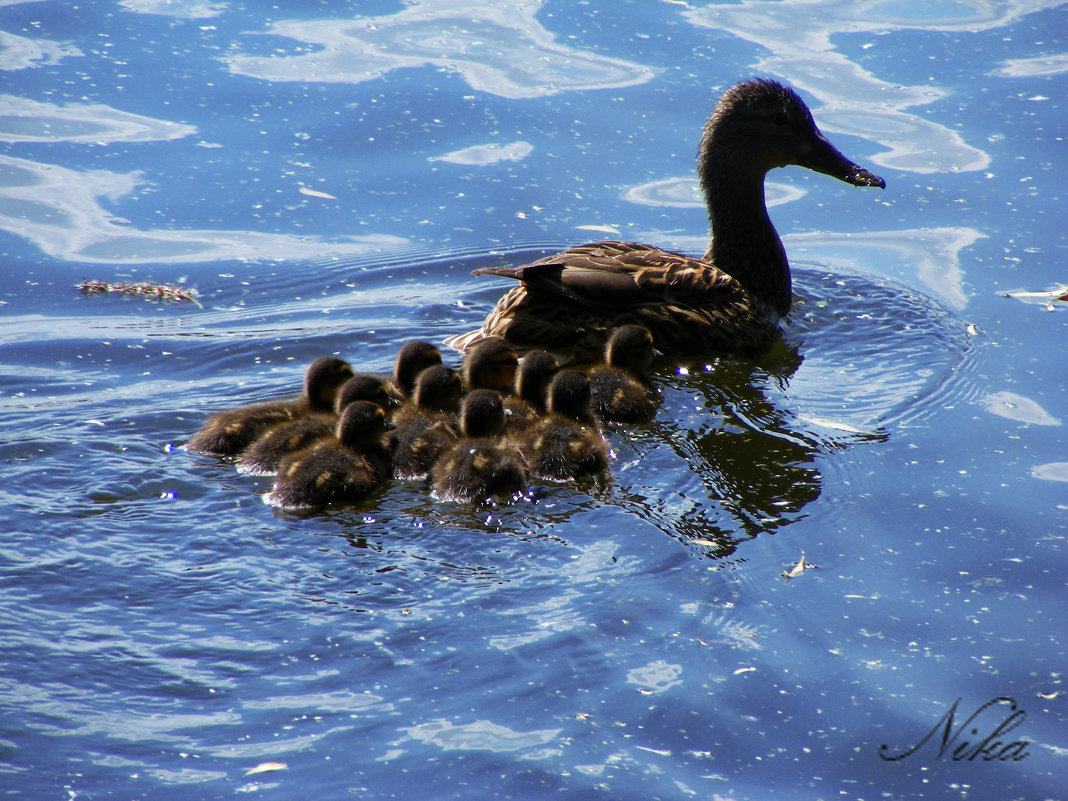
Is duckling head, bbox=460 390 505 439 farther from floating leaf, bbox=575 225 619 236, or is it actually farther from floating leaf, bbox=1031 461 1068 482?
floating leaf, bbox=575 225 619 236

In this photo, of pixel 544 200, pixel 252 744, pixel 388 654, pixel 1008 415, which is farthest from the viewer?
pixel 544 200

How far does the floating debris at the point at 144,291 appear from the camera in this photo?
661 centimetres

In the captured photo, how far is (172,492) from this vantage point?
15.3 ft

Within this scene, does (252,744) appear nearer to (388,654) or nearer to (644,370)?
(388,654)

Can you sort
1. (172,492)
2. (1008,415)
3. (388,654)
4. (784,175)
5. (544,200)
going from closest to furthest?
(388,654)
(172,492)
(1008,415)
(544,200)
(784,175)

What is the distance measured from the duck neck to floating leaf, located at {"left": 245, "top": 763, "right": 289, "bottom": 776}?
163 inches

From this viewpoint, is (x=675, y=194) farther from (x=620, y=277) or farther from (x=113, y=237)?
(x=113, y=237)

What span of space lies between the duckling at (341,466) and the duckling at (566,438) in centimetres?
62

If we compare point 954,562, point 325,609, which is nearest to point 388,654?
point 325,609

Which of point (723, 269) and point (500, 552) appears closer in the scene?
point (500, 552)

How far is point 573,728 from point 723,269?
152 inches

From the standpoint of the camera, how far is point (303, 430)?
16.3ft

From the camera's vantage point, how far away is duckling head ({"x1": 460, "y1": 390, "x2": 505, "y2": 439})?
4.97 meters
